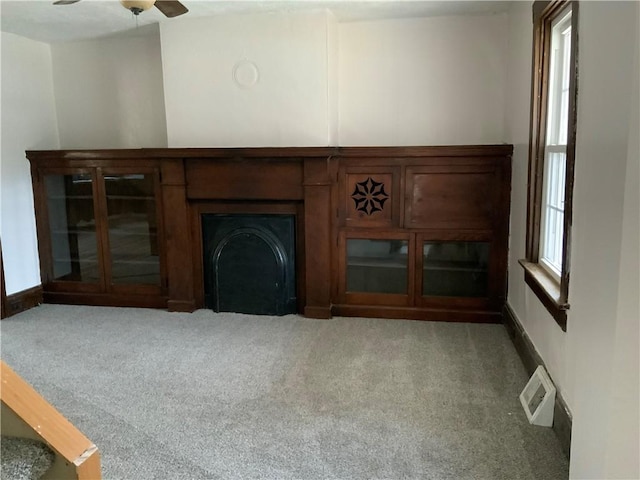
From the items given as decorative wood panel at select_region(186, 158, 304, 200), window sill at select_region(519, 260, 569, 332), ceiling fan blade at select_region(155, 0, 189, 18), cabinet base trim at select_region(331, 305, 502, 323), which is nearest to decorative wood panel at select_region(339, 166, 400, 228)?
decorative wood panel at select_region(186, 158, 304, 200)

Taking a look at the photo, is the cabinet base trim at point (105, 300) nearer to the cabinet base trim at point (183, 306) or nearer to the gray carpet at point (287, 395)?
the cabinet base trim at point (183, 306)

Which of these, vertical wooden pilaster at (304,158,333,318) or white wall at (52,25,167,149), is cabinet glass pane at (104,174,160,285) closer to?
white wall at (52,25,167,149)

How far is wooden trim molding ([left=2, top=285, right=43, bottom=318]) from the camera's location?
4.23 m

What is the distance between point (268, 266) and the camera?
410 centimetres

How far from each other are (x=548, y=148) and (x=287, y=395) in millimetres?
2035

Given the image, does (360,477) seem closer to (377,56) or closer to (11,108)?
(377,56)

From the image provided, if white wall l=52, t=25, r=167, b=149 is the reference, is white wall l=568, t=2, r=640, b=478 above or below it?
below

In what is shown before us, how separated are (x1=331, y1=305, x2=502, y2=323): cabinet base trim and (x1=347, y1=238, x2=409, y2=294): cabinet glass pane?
0.15 metres

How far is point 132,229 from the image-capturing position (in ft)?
14.6

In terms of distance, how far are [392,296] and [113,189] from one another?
8.50 ft

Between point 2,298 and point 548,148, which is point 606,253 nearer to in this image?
point 548,148

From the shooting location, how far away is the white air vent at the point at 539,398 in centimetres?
239

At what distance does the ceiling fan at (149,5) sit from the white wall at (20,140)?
2.00 m

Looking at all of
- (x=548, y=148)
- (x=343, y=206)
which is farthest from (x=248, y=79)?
(x=548, y=148)
